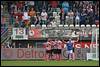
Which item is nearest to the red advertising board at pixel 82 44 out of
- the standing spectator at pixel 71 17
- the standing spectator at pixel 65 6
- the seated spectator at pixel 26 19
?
the standing spectator at pixel 71 17

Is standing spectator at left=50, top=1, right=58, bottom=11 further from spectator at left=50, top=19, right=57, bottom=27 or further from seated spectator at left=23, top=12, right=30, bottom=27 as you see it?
seated spectator at left=23, top=12, right=30, bottom=27

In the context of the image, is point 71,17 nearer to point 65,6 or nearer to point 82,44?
point 65,6

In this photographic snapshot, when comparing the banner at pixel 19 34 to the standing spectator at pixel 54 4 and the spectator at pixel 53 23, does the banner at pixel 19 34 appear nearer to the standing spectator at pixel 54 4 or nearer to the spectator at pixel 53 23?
the spectator at pixel 53 23

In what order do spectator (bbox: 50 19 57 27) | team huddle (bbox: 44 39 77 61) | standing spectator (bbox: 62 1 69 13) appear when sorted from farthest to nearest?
standing spectator (bbox: 62 1 69 13) → spectator (bbox: 50 19 57 27) → team huddle (bbox: 44 39 77 61)

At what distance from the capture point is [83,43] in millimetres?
36844

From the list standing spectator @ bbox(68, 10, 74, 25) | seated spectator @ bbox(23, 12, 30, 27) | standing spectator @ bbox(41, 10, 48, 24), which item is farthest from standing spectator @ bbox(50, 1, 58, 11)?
seated spectator @ bbox(23, 12, 30, 27)

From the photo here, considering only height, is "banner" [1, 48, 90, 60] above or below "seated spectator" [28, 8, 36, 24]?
below

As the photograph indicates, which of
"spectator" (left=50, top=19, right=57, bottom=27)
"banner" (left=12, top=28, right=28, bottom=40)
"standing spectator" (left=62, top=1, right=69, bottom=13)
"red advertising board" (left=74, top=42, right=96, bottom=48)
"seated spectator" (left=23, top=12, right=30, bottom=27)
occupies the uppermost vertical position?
"standing spectator" (left=62, top=1, right=69, bottom=13)

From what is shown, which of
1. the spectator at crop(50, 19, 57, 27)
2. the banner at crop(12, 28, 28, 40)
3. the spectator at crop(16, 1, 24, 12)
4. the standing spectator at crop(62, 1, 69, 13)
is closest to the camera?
the banner at crop(12, 28, 28, 40)

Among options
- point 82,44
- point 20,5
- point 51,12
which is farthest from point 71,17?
point 20,5

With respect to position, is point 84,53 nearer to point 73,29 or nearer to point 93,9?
point 73,29

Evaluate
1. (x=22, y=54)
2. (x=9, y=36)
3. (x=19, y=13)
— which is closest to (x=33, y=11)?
(x=19, y=13)

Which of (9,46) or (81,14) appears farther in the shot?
(81,14)

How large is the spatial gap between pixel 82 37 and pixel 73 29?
0.96m
